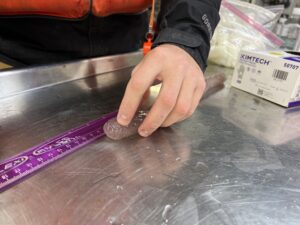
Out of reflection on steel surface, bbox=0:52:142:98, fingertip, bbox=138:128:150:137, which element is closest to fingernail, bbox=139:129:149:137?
fingertip, bbox=138:128:150:137

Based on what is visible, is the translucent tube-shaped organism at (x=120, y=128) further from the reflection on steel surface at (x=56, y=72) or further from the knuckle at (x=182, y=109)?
the reflection on steel surface at (x=56, y=72)

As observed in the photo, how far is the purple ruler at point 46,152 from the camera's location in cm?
28

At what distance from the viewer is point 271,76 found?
1.84ft

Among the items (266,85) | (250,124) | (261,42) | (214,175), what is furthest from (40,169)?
(261,42)

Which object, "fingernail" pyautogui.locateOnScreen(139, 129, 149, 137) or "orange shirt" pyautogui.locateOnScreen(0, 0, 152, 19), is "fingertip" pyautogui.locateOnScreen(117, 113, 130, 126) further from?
"orange shirt" pyautogui.locateOnScreen(0, 0, 152, 19)

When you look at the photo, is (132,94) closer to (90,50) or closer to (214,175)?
(214,175)

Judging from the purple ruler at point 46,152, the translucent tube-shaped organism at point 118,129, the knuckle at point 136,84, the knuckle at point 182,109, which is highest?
the knuckle at point 136,84

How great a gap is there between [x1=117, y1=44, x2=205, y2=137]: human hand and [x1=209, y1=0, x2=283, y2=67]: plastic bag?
47 centimetres

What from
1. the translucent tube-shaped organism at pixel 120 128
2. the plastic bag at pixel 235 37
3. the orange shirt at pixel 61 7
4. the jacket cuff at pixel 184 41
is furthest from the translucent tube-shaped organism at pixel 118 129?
the plastic bag at pixel 235 37

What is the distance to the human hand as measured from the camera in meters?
0.34

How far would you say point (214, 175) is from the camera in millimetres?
315

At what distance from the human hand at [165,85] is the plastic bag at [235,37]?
47cm

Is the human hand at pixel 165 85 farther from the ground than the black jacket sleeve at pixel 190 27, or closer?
closer

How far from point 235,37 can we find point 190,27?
0.42 meters
